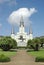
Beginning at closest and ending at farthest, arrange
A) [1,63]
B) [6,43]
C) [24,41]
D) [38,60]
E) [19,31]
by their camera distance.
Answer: [1,63] < [38,60] < [6,43] < [24,41] < [19,31]

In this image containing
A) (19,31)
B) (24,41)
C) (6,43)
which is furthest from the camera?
(19,31)

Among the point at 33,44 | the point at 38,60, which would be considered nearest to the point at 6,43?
the point at 33,44

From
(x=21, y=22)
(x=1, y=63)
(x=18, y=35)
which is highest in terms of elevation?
(x=21, y=22)

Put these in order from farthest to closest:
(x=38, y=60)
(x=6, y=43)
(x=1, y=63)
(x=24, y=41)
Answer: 1. (x=24, y=41)
2. (x=6, y=43)
3. (x=38, y=60)
4. (x=1, y=63)

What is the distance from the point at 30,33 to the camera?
170m

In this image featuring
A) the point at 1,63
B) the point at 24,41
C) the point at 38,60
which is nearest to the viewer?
the point at 1,63

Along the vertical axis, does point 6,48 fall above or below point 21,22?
below

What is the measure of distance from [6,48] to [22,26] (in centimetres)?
9180

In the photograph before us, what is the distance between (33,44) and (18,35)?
83405mm

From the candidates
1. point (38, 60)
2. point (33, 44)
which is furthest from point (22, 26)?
point (38, 60)

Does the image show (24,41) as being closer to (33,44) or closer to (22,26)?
(22,26)

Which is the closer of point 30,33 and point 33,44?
point 33,44

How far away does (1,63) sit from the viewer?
27109 mm

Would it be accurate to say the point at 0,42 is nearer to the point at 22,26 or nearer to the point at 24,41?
the point at 24,41
